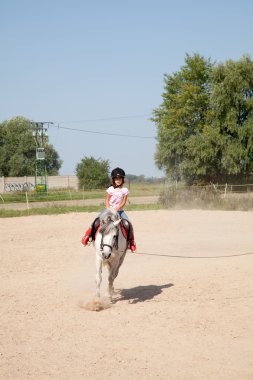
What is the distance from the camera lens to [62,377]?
5695 millimetres

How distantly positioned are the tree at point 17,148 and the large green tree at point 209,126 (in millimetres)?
32777

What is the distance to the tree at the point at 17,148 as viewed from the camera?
79.7 m

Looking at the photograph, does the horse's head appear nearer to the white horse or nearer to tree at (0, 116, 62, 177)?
the white horse

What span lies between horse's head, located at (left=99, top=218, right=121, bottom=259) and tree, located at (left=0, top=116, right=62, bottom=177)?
236 feet

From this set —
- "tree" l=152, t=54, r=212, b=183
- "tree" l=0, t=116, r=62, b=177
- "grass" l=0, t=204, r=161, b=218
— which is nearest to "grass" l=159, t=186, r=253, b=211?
"grass" l=0, t=204, r=161, b=218

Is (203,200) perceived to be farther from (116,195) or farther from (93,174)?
(93,174)

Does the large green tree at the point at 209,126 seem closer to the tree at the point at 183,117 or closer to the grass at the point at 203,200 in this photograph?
the tree at the point at 183,117

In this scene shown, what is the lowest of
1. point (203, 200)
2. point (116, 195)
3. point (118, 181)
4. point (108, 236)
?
point (203, 200)

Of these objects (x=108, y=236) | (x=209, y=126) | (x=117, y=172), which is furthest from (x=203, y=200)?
(x=108, y=236)

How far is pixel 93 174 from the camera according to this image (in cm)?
6888

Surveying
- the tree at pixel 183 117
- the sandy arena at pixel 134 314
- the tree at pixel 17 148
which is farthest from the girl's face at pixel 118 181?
the tree at pixel 17 148

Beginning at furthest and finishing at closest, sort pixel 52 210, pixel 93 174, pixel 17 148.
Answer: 1. pixel 17 148
2. pixel 93 174
3. pixel 52 210

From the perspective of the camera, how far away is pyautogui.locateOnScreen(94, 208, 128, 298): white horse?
8680 mm

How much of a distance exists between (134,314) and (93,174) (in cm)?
6073
